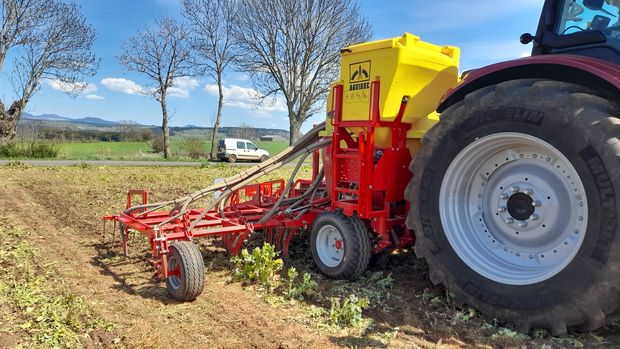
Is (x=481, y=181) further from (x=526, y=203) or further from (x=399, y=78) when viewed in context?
(x=399, y=78)

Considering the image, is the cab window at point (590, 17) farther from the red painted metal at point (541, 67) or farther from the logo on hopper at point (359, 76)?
the logo on hopper at point (359, 76)

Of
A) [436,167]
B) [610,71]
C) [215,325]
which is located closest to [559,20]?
[610,71]

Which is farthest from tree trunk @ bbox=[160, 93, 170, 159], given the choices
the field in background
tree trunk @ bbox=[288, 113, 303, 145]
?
tree trunk @ bbox=[288, 113, 303, 145]

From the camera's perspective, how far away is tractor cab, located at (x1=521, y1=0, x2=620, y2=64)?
313 centimetres

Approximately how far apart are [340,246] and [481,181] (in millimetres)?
1515

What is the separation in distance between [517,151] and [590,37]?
91 cm

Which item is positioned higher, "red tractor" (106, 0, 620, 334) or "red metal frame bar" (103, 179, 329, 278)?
"red tractor" (106, 0, 620, 334)

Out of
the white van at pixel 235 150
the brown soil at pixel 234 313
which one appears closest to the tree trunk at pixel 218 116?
the white van at pixel 235 150

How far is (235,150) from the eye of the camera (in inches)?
1241

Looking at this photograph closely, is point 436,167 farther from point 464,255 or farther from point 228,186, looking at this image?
point 228,186

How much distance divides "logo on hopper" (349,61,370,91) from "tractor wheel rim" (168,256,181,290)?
2.31 metres

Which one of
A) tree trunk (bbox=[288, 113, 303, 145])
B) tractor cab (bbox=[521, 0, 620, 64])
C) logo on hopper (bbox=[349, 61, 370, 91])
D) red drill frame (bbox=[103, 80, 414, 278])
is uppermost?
tree trunk (bbox=[288, 113, 303, 145])

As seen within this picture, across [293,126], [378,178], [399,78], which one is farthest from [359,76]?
[293,126]

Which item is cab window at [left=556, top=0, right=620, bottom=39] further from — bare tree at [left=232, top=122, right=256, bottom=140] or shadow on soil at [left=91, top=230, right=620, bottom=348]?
bare tree at [left=232, top=122, right=256, bottom=140]
